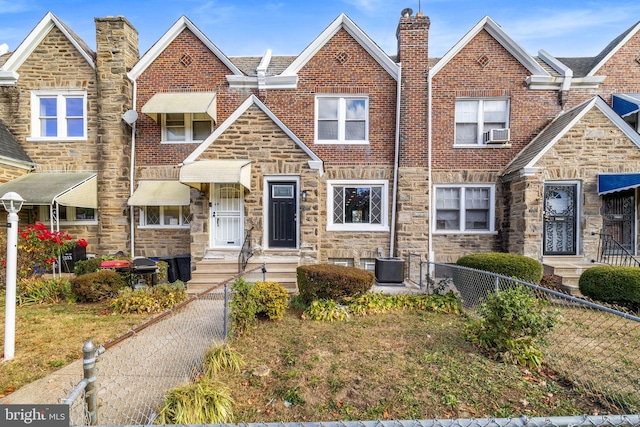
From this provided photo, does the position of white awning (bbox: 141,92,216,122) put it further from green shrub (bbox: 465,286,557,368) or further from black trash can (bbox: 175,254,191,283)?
green shrub (bbox: 465,286,557,368)

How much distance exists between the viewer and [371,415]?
3279 mm

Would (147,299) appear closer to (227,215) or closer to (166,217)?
(227,215)

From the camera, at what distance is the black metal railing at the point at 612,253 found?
937cm

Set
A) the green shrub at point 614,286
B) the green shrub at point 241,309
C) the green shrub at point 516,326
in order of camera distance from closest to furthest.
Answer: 1. the green shrub at point 516,326
2. the green shrub at point 241,309
3. the green shrub at point 614,286

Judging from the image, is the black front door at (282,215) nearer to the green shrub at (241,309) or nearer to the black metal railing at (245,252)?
the black metal railing at (245,252)

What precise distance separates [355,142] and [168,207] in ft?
24.2

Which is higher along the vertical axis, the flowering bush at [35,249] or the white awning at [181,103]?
the white awning at [181,103]

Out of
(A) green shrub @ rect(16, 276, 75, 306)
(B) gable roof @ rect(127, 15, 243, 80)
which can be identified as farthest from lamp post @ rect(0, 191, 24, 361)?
(B) gable roof @ rect(127, 15, 243, 80)

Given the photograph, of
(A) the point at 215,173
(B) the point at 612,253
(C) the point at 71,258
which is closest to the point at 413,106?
(A) the point at 215,173

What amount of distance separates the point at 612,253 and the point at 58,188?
1812cm

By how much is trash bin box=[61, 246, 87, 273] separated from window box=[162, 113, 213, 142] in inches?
191

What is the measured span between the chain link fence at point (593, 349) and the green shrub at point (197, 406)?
13.6 feet

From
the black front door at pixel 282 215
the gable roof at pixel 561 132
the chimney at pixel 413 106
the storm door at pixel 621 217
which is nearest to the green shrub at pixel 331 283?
the black front door at pixel 282 215

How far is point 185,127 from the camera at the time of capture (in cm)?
1148
